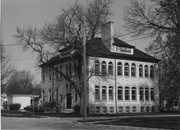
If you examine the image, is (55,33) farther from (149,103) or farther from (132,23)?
(149,103)

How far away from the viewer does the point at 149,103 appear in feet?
177

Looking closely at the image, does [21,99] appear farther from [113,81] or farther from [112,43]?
[112,43]

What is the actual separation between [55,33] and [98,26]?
500 centimetres

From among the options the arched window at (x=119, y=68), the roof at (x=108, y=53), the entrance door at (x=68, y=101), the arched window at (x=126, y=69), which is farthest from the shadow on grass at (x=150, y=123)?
the entrance door at (x=68, y=101)

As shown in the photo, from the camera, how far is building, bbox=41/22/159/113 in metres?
48.2

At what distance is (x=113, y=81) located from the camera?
49.9m

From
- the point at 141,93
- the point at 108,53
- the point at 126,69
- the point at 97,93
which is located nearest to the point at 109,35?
the point at 108,53

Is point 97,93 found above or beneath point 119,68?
beneath

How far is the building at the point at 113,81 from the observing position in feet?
158

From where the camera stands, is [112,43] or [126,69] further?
[126,69]

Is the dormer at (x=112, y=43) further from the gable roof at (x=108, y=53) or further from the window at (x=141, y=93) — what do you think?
the window at (x=141, y=93)

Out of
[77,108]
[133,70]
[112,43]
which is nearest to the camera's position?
[77,108]

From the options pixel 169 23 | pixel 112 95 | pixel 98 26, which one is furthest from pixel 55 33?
pixel 169 23

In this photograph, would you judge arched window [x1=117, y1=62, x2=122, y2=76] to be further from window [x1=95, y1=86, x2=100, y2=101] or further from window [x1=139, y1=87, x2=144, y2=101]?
window [x1=139, y1=87, x2=144, y2=101]
